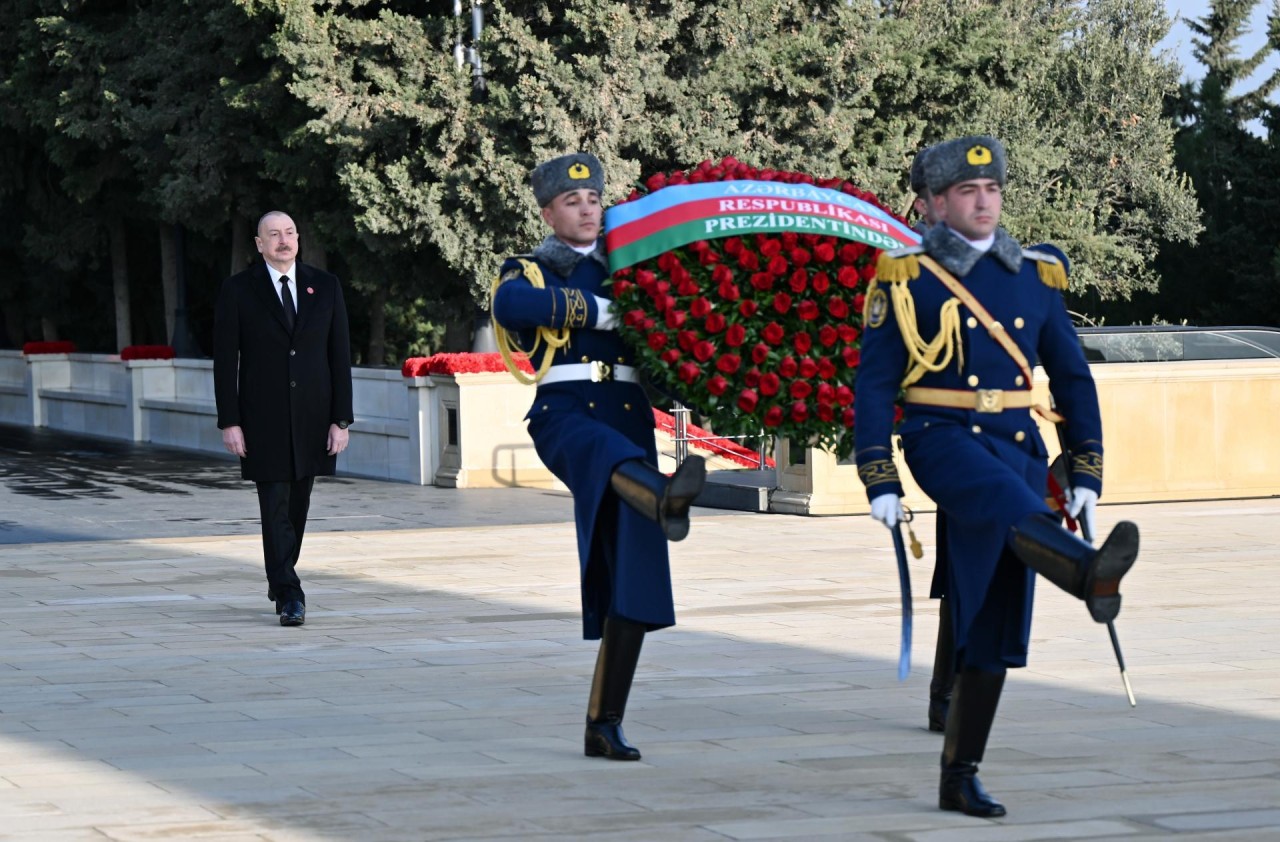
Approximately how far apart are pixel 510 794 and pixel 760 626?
3.97 metres

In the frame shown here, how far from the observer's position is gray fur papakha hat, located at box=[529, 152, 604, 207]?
22.9 ft

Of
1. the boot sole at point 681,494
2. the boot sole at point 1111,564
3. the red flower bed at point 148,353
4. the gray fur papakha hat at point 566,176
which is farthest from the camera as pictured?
the red flower bed at point 148,353

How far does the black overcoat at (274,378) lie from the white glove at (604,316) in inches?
145

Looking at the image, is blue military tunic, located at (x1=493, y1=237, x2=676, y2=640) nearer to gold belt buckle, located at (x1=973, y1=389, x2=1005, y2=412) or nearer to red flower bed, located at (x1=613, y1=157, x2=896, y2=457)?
red flower bed, located at (x1=613, y1=157, x2=896, y2=457)

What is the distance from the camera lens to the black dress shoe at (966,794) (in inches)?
230

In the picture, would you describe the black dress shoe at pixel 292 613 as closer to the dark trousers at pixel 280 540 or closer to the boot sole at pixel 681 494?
the dark trousers at pixel 280 540

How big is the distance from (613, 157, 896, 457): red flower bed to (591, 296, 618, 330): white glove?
37mm

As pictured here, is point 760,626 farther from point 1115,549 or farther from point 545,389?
point 1115,549

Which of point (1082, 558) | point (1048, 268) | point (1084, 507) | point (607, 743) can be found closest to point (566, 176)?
point (1048, 268)

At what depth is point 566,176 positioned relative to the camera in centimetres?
697

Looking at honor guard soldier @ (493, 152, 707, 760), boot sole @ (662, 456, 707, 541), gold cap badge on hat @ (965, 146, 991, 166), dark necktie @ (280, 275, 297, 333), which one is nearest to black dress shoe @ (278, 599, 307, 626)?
dark necktie @ (280, 275, 297, 333)

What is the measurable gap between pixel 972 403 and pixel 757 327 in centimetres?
104

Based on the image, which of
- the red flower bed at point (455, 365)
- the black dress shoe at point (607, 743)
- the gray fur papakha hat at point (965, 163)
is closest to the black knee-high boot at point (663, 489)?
the black dress shoe at point (607, 743)

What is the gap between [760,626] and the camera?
10086 mm
